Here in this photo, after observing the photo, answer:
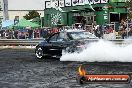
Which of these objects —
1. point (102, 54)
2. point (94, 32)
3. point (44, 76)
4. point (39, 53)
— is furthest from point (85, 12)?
point (44, 76)

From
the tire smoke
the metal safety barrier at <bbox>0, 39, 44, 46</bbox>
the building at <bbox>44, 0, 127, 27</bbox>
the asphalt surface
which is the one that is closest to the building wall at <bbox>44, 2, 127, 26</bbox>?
the building at <bbox>44, 0, 127, 27</bbox>

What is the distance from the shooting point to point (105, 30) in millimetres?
32469

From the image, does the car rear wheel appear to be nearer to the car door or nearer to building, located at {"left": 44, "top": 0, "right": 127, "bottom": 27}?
the car door

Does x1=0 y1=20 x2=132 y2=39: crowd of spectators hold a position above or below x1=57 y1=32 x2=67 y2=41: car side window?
below

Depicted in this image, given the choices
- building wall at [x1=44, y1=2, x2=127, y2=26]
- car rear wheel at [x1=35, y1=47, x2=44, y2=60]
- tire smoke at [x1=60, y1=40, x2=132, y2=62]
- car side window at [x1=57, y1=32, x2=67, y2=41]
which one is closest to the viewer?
tire smoke at [x1=60, y1=40, x2=132, y2=62]

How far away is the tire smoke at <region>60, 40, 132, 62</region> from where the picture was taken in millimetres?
19203

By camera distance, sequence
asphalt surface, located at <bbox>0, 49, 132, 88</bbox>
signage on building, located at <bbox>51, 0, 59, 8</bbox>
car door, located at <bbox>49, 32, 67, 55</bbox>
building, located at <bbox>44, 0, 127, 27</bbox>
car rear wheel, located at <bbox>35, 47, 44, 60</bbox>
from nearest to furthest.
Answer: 1. asphalt surface, located at <bbox>0, 49, 132, 88</bbox>
2. car door, located at <bbox>49, 32, 67, 55</bbox>
3. car rear wheel, located at <bbox>35, 47, 44, 60</bbox>
4. building, located at <bbox>44, 0, 127, 27</bbox>
5. signage on building, located at <bbox>51, 0, 59, 8</bbox>

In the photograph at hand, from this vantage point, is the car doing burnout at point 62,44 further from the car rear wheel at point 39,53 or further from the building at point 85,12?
the building at point 85,12

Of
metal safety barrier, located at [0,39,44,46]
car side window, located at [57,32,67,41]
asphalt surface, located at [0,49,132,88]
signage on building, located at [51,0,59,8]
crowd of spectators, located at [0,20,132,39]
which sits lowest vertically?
metal safety barrier, located at [0,39,44,46]

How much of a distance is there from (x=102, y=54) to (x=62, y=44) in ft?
6.35

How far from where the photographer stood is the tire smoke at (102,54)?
1920cm

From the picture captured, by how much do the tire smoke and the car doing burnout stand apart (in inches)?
13.6

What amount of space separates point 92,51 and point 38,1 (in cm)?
7691

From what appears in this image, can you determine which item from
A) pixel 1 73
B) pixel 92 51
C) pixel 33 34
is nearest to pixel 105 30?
pixel 33 34
